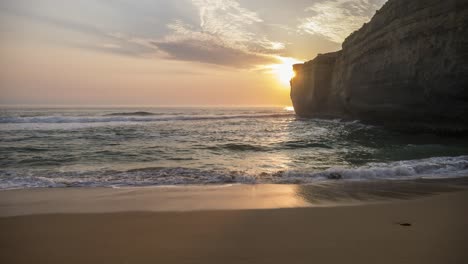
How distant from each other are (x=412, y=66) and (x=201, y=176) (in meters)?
13.2

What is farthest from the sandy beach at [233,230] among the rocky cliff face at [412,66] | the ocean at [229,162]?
the rocky cliff face at [412,66]

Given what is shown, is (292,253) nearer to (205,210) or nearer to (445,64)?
(205,210)

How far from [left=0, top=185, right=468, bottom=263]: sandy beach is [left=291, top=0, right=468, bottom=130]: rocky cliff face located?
1031 centimetres

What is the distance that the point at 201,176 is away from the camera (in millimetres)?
8094

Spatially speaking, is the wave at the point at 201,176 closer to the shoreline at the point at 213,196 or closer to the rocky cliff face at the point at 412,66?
the shoreline at the point at 213,196

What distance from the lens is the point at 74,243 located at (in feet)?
11.8

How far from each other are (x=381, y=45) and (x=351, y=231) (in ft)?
57.9

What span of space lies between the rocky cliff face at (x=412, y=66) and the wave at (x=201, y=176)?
6346 millimetres

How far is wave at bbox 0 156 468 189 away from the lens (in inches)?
289

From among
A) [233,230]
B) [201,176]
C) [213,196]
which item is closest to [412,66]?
[201,176]

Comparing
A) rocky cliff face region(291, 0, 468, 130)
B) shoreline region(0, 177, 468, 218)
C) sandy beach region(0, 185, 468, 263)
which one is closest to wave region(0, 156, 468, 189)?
shoreline region(0, 177, 468, 218)

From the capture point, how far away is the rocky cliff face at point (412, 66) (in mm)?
13574

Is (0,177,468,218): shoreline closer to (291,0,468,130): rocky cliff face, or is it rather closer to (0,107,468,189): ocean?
(0,107,468,189): ocean

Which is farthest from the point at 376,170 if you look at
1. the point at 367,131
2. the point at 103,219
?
the point at 367,131
